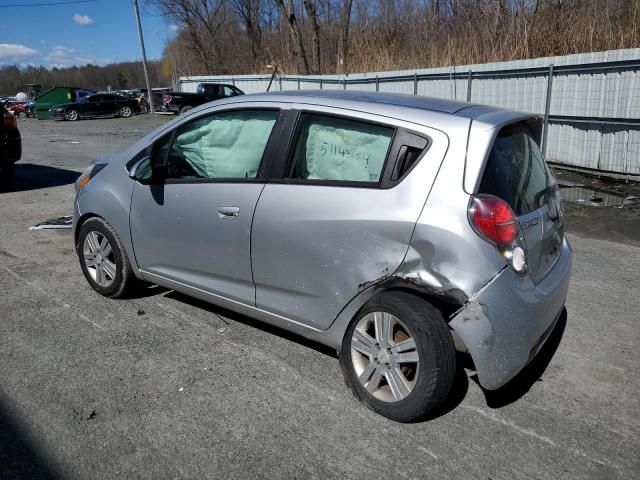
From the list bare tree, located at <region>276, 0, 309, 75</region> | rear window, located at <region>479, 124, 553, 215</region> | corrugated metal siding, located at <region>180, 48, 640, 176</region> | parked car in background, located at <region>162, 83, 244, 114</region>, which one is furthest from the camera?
bare tree, located at <region>276, 0, 309, 75</region>

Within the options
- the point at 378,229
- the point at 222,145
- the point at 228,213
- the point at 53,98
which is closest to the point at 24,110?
the point at 53,98

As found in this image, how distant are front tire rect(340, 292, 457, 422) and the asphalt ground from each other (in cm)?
13

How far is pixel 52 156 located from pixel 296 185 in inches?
505

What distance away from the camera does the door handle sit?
3.42 metres

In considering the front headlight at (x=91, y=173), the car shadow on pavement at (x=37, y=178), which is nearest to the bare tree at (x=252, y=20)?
the car shadow on pavement at (x=37, y=178)

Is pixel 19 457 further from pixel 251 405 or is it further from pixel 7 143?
pixel 7 143

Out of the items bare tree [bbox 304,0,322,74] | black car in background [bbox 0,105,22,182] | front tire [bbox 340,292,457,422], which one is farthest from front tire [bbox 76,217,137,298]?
bare tree [bbox 304,0,322,74]

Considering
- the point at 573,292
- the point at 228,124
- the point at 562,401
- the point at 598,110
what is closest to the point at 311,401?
the point at 562,401

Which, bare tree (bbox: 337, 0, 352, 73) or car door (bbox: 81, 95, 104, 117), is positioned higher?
bare tree (bbox: 337, 0, 352, 73)

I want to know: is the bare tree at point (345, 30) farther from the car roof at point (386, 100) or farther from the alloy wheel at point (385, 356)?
the alloy wheel at point (385, 356)

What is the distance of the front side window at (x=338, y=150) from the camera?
300cm

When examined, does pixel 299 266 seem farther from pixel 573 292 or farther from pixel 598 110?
pixel 598 110

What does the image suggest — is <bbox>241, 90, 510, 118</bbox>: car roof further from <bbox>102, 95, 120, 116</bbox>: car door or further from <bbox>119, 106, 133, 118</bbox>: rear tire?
<bbox>119, 106, 133, 118</bbox>: rear tire

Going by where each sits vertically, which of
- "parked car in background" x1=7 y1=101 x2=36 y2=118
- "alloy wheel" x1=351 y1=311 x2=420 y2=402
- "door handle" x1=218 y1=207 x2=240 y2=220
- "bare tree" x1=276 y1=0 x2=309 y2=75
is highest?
"bare tree" x1=276 y1=0 x2=309 y2=75
